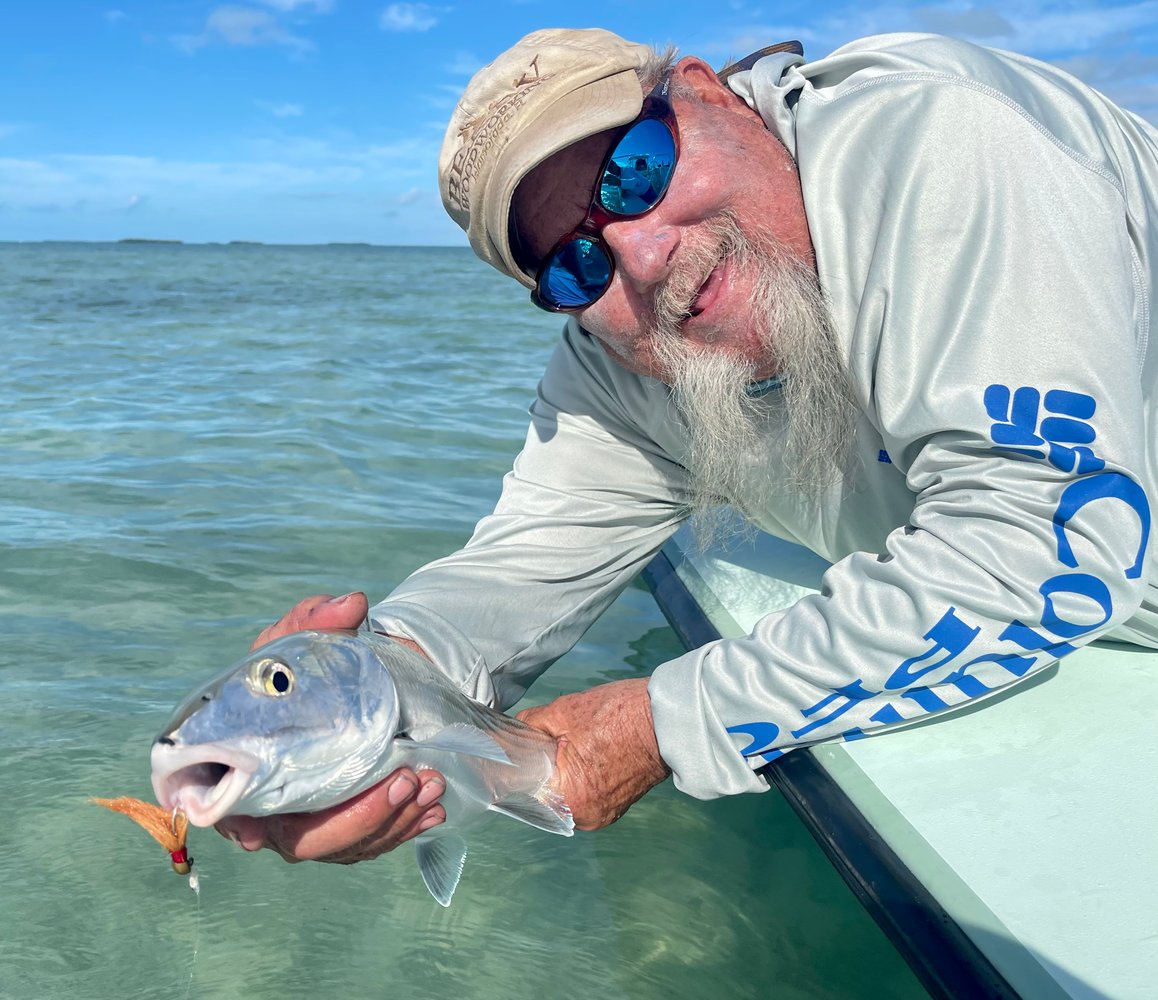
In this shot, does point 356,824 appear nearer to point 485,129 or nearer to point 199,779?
point 199,779

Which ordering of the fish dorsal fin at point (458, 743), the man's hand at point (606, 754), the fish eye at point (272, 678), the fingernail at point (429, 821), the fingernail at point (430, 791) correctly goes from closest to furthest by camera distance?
the fish eye at point (272, 678) < the fish dorsal fin at point (458, 743) < the fingernail at point (430, 791) < the fingernail at point (429, 821) < the man's hand at point (606, 754)

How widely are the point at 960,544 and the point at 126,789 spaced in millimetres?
2399

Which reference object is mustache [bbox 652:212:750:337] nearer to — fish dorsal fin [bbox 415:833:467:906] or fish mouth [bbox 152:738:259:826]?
fish dorsal fin [bbox 415:833:467:906]

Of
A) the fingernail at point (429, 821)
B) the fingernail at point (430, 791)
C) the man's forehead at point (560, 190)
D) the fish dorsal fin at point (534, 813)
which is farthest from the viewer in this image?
the man's forehead at point (560, 190)

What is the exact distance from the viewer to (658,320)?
93.6 inches

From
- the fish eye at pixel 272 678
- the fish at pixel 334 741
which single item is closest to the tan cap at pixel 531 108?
the fish at pixel 334 741

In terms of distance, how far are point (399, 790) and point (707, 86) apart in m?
1.63

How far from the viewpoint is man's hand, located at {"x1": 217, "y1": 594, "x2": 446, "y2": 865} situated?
1.74m

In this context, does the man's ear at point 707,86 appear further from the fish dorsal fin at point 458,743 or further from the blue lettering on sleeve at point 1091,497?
the fish dorsal fin at point 458,743

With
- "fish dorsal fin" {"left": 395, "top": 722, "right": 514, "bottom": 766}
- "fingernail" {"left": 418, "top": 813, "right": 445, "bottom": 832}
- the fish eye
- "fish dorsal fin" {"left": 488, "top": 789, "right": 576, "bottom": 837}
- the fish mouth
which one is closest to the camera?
the fish mouth

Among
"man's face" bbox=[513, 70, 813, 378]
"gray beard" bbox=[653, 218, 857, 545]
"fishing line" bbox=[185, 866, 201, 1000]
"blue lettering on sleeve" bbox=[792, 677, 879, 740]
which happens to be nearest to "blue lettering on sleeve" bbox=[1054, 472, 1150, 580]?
"blue lettering on sleeve" bbox=[792, 677, 879, 740]

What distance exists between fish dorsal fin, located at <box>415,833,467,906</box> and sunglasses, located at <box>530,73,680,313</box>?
120 centimetres

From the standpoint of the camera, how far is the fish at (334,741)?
4.64ft

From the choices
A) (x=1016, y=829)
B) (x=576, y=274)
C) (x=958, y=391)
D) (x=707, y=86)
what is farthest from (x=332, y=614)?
(x=707, y=86)
